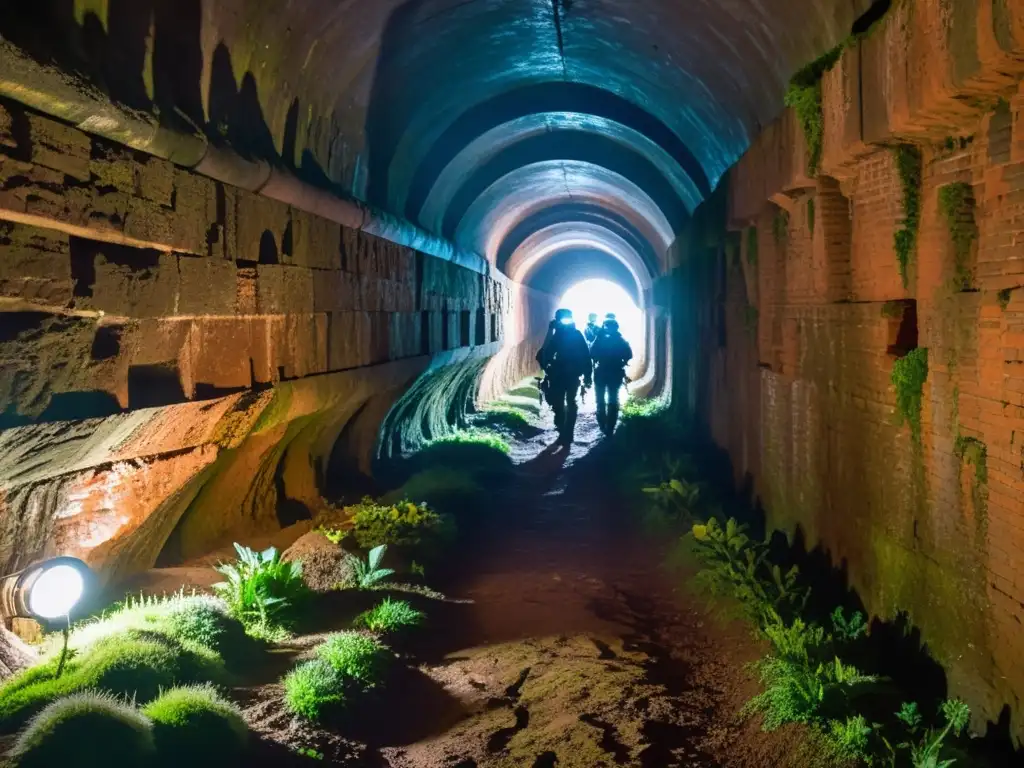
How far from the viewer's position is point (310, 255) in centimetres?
668

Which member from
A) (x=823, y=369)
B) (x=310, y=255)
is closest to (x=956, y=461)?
(x=823, y=369)

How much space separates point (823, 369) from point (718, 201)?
3.52 meters

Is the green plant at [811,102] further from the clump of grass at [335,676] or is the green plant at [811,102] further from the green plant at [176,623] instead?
the green plant at [176,623]

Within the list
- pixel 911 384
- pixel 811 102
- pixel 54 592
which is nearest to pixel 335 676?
pixel 54 592

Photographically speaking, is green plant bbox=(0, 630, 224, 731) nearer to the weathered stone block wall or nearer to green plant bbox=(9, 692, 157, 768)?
green plant bbox=(9, 692, 157, 768)

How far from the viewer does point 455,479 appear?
9539 mm

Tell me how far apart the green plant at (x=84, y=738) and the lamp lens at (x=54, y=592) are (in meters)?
0.60

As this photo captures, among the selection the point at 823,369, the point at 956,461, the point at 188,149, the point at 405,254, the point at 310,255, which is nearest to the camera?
the point at 956,461

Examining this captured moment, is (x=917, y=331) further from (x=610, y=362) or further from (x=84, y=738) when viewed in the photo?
(x=610, y=362)

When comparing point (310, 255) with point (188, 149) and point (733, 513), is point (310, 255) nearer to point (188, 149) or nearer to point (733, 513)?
point (188, 149)

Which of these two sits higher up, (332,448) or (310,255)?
(310,255)

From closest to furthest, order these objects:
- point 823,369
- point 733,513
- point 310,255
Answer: point 823,369
point 310,255
point 733,513

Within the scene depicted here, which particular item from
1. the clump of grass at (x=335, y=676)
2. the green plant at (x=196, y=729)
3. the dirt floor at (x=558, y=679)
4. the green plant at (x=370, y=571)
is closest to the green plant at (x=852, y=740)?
the dirt floor at (x=558, y=679)

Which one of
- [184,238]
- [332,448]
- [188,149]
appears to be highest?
[188,149]
